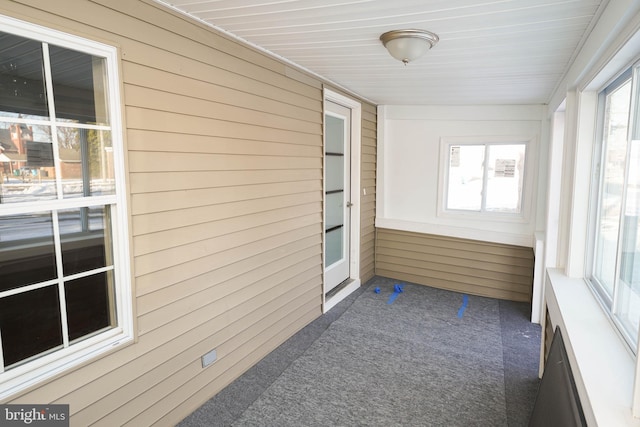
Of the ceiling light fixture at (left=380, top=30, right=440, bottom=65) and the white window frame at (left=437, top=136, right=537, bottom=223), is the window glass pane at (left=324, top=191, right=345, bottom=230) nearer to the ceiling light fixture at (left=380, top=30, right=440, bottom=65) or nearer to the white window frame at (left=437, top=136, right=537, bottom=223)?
the white window frame at (left=437, top=136, right=537, bottom=223)

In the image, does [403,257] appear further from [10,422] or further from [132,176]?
[10,422]

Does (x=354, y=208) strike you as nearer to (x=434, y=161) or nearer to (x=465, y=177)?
(x=434, y=161)

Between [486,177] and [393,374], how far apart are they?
285cm

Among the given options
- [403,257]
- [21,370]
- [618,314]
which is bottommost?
[403,257]

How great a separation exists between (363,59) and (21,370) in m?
2.73

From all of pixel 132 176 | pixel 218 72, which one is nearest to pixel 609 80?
pixel 218 72

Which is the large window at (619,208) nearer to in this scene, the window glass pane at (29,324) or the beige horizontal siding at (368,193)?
the window glass pane at (29,324)

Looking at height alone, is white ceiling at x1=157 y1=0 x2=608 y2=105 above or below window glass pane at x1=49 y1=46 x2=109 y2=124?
above

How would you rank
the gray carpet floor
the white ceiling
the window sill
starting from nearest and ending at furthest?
the window sill
the white ceiling
the gray carpet floor

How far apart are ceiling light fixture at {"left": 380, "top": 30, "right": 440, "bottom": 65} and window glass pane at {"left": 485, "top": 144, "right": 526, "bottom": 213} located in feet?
8.78

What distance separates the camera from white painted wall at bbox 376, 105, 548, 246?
4.36m

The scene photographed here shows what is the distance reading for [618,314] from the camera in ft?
5.92

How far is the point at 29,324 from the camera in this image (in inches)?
63.4

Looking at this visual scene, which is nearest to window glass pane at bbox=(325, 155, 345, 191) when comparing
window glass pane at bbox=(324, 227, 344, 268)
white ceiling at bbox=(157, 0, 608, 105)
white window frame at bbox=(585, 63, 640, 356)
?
window glass pane at bbox=(324, 227, 344, 268)
